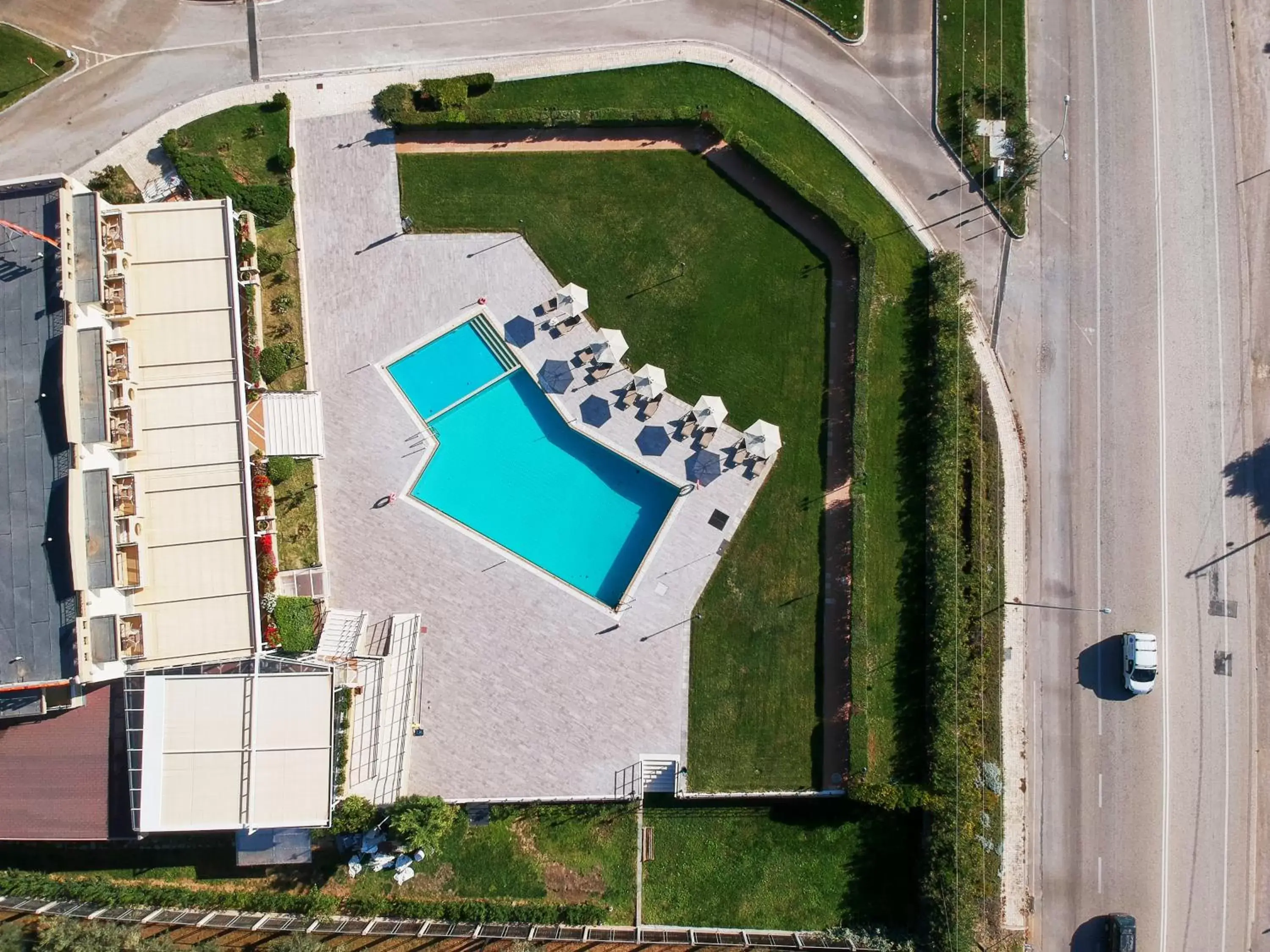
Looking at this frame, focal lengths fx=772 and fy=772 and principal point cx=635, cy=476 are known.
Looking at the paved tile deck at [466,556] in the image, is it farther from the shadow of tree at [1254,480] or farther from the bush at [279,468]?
the shadow of tree at [1254,480]

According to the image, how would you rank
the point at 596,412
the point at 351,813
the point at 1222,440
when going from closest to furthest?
the point at 351,813 < the point at 1222,440 < the point at 596,412

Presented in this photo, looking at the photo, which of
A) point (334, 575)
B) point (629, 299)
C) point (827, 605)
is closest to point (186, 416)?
point (334, 575)

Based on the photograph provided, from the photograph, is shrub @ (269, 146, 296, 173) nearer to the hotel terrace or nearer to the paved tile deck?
the paved tile deck

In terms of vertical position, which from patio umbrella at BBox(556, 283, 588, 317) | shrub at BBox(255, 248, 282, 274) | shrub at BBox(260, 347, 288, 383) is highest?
shrub at BBox(255, 248, 282, 274)

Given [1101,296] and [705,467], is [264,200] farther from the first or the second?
[1101,296]

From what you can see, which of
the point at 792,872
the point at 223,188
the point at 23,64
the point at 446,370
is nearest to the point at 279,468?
the point at 446,370

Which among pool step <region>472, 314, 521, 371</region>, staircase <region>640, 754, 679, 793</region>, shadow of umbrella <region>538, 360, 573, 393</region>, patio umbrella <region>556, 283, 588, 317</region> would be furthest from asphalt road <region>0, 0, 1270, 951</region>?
staircase <region>640, 754, 679, 793</region>
